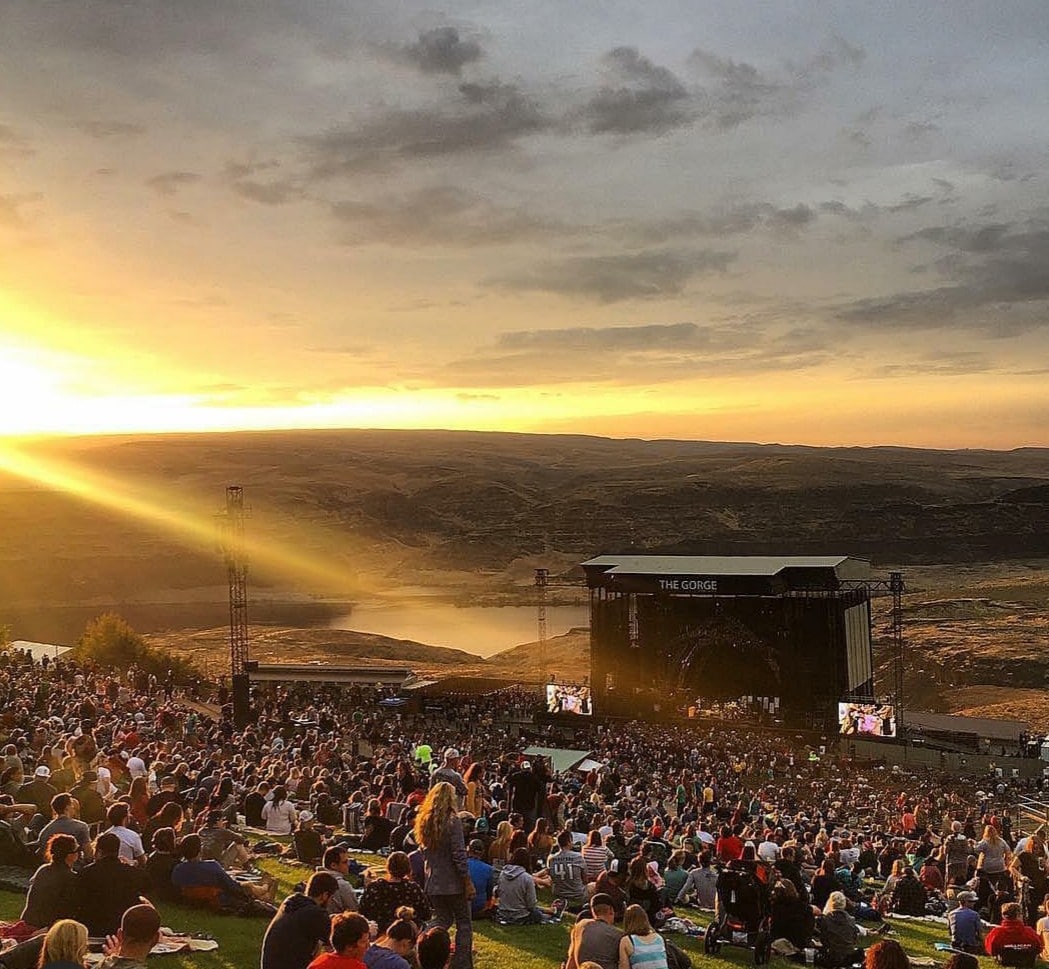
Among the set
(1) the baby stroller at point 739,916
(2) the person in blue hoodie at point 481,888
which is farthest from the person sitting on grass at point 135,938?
(1) the baby stroller at point 739,916

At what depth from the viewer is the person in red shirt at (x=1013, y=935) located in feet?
31.0

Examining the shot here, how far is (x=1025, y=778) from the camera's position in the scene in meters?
35.9

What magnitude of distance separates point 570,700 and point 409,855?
36186 millimetres

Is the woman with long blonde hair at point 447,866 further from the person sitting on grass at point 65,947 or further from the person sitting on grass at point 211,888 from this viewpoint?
the person sitting on grass at point 65,947

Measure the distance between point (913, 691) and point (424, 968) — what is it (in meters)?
72.2

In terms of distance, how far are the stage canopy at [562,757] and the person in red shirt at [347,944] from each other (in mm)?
24028

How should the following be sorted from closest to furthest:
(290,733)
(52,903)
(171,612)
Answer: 1. (52,903)
2. (290,733)
3. (171,612)

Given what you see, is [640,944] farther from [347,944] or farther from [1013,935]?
[1013,935]

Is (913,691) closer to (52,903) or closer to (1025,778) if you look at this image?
(1025,778)

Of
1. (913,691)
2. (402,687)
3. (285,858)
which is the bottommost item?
(913,691)

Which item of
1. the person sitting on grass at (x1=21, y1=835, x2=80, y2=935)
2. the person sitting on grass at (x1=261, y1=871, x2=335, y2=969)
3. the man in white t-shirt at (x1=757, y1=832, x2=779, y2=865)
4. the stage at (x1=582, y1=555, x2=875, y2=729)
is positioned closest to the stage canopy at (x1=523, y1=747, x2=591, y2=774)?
the stage at (x1=582, y1=555, x2=875, y2=729)

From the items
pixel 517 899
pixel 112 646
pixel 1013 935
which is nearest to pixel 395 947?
pixel 517 899

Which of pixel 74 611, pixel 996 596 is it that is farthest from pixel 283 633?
pixel 996 596

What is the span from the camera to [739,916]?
9.80m
